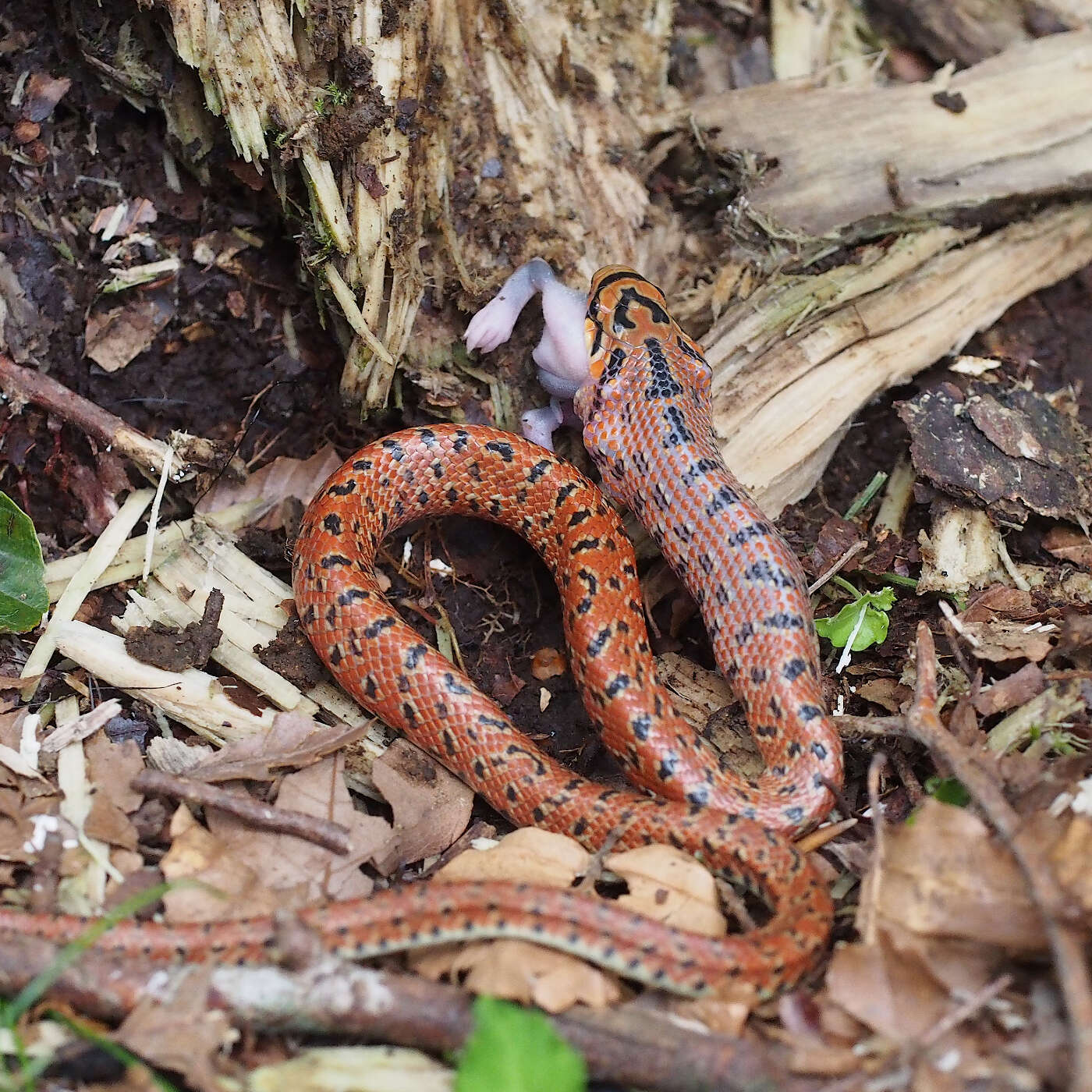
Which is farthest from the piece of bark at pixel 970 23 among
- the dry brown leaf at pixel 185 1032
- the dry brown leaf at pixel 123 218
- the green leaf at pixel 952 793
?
the dry brown leaf at pixel 185 1032

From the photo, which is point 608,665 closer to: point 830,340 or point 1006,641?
point 1006,641

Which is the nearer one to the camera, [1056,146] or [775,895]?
[775,895]

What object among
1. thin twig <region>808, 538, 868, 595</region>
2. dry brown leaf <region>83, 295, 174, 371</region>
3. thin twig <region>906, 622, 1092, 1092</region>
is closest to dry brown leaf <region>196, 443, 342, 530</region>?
dry brown leaf <region>83, 295, 174, 371</region>

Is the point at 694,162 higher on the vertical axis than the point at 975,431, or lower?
higher

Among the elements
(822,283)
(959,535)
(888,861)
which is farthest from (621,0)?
(888,861)

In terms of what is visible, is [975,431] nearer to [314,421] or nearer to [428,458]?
[428,458]

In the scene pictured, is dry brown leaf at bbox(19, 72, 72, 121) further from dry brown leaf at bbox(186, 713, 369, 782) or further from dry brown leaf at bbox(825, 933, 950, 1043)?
dry brown leaf at bbox(825, 933, 950, 1043)

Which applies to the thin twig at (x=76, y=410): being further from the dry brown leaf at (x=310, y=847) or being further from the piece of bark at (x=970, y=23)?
the piece of bark at (x=970, y=23)
